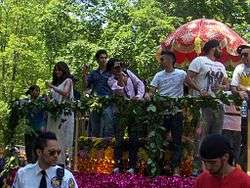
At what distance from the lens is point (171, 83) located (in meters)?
10.1

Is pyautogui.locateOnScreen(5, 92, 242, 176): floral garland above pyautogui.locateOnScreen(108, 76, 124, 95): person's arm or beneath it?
beneath

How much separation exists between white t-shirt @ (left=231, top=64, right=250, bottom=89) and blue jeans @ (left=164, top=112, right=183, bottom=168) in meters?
1.12

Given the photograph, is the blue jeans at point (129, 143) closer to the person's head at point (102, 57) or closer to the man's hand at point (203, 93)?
the man's hand at point (203, 93)

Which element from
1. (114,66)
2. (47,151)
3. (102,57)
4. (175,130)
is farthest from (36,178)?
(102,57)

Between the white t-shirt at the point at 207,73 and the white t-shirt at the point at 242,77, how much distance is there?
0.20 meters

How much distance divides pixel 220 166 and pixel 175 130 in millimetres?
4445

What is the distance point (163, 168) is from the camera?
9.55 metres

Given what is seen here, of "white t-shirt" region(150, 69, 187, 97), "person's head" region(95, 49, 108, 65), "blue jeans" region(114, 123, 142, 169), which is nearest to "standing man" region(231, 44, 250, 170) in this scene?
"white t-shirt" region(150, 69, 187, 97)

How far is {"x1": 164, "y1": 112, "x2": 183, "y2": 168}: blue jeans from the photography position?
939cm

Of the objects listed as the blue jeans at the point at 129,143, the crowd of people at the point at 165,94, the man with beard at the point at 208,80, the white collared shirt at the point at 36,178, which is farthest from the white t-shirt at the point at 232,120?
the white collared shirt at the point at 36,178

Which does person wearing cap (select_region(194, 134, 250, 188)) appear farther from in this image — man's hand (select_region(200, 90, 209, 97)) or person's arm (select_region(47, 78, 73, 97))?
person's arm (select_region(47, 78, 73, 97))

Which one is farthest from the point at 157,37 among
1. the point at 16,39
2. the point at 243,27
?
the point at 16,39

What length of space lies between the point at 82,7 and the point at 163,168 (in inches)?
846

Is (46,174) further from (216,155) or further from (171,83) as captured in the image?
(171,83)
